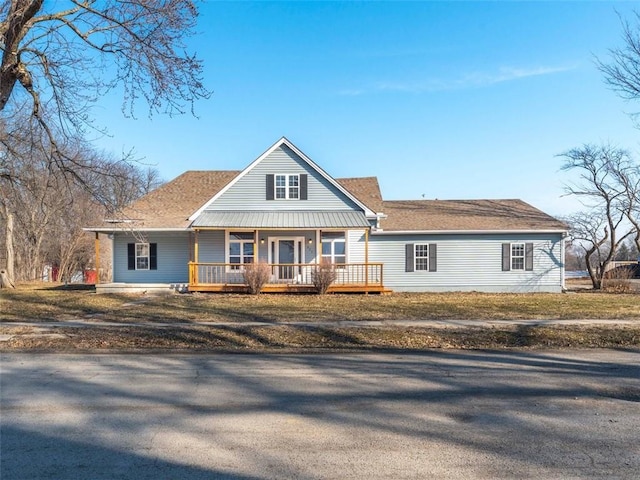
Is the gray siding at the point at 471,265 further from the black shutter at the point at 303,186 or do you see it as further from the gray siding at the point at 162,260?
the gray siding at the point at 162,260

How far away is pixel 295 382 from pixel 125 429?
98.1 inches

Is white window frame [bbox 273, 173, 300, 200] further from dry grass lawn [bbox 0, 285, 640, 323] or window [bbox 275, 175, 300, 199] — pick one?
dry grass lawn [bbox 0, 285, 640, 323]

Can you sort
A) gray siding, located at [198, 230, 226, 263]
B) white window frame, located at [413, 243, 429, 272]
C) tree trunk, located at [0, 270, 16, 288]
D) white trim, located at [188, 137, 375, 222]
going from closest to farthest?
1. white trim, located at [188, 137, 375, 222]
2. gray siding, located at [198, 230, 226, 263]
3. white window frame, located at [413, 243, 429, 272]
4. tree trunk, located at [0, 270, 16, 288]

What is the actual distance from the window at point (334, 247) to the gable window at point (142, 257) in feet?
26.5

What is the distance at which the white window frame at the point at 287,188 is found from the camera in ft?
75.9

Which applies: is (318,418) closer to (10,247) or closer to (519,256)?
(519,256)

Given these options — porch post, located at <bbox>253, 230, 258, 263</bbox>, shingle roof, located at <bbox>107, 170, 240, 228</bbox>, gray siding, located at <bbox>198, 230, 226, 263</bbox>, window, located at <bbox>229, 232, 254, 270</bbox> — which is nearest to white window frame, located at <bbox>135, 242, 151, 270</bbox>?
shingle roof, located at <bbox>107, 170, 240, 228</bbox>

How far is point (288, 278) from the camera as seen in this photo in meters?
22.6

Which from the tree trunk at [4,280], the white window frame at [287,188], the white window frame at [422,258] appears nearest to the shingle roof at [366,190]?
the white window frame at [422,258]

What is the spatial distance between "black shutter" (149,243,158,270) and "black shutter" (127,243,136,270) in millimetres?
779

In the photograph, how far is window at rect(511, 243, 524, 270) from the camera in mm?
23797

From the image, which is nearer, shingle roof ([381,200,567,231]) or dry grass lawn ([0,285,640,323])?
dry grass lawn ([0,285,640,323])

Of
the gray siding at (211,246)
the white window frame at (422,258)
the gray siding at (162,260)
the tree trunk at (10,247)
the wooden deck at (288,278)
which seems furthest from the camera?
the tree trunk at (10,247)

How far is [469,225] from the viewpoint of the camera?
2403 cm
